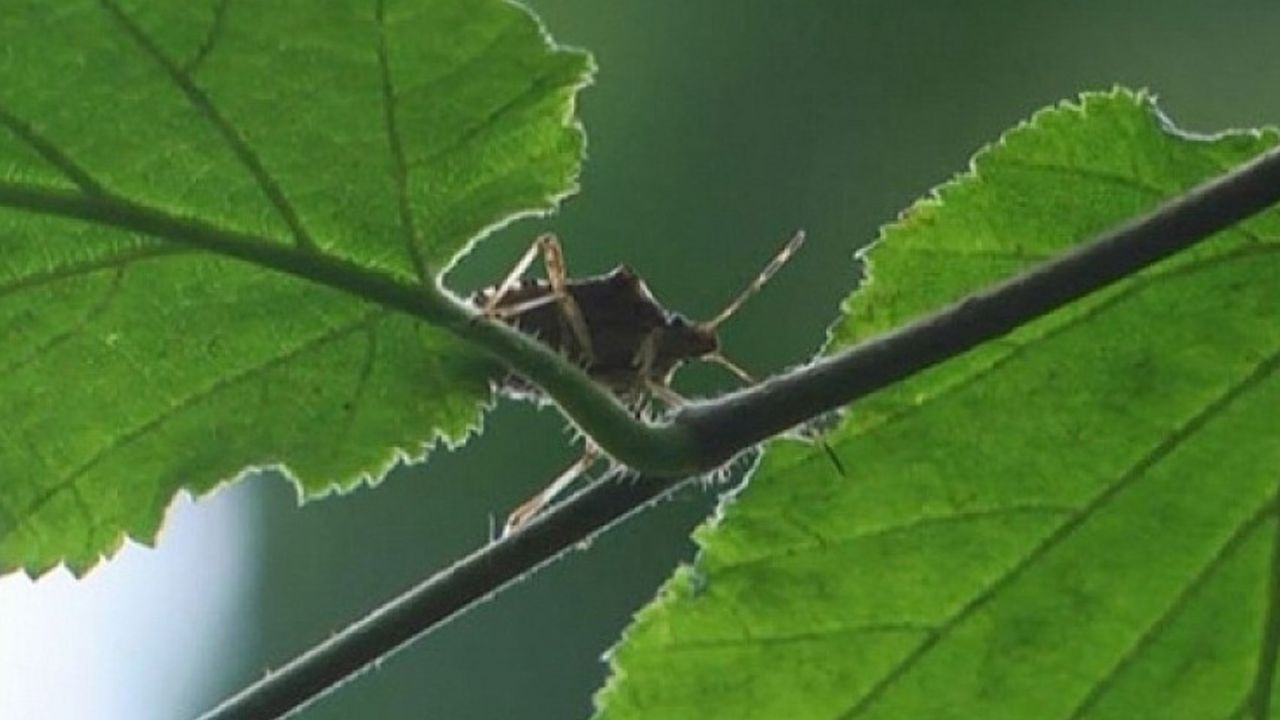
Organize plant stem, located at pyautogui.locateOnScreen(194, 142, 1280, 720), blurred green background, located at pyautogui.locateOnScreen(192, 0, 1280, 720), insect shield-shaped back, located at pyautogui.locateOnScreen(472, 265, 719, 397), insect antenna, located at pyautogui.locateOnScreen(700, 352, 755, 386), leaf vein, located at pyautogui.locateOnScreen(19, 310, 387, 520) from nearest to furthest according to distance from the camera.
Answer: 1. plant stem, located at pyautogui.locateOnScreen(194, 142, 1280, 720)
2. leaf vein, located at pyautogui.locateOnScreen(19, 310, 387, 520)
3. insect shield-shaped back, located at pyautogui.locateOnScreen(472, 265, 719, 397)
4. insect antenna, located at pyautogui.locateOnScreen(700, 352, 755, 386)
5. blurred green background, located at pyautogui.locateOnScreen(192, 0, 1280, 720)

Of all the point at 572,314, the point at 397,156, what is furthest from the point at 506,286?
the point at 397,156

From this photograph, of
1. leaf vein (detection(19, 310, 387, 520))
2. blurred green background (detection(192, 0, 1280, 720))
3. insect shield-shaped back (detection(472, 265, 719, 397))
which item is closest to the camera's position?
leaf vein (detection(19, 310, 387, 520))

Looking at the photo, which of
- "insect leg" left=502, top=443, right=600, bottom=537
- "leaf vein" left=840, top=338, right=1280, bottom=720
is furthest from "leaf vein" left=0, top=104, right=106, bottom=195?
"leaf vein" left=840, top=338, right=1280, bottom=720

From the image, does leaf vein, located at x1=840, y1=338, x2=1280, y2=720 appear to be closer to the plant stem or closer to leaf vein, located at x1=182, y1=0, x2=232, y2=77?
the plant stem

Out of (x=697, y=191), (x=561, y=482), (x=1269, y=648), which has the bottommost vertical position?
(x=1269, y=648)

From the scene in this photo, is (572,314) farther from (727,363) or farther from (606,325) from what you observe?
(727,363)

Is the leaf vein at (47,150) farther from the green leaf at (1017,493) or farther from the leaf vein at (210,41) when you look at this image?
the green leaf at (1017,493)

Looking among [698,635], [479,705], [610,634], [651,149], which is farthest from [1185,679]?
[651,149]
